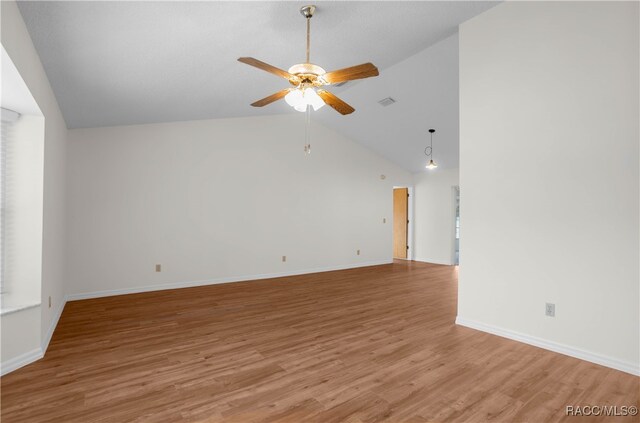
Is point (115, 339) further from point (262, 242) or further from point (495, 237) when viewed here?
point (495, 237)

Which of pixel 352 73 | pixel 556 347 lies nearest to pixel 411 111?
pixel 352 73

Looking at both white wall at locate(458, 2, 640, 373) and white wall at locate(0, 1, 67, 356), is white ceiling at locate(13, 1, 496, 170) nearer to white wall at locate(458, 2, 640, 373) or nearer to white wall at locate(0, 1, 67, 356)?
white wall at locate(0, 1, 67, 356)

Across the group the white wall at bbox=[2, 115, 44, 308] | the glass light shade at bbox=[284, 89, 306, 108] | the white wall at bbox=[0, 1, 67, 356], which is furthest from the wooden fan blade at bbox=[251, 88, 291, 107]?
the white wall at bbox=[2, 115, 44, 308]

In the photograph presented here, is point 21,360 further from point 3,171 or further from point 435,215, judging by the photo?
point 435,215

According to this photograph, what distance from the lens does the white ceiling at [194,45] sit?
2373 millimetres

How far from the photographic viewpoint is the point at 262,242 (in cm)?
650

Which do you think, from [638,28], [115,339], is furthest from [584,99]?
[115,339]

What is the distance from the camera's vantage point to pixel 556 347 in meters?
3.03

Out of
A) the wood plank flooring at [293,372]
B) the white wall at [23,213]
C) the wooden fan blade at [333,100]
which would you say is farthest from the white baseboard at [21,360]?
the wooden fan blade at [333,100]

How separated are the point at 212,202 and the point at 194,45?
339 centimetres

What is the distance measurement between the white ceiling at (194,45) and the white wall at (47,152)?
0.38 feet

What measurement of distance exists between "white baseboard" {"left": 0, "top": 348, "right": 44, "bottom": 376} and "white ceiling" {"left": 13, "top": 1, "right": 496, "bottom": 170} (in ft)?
7.90

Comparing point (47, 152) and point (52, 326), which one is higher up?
point (47, 152)

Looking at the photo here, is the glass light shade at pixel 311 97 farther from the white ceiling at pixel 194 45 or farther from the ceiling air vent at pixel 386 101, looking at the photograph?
the ceiling air vent at pixel 386 101
